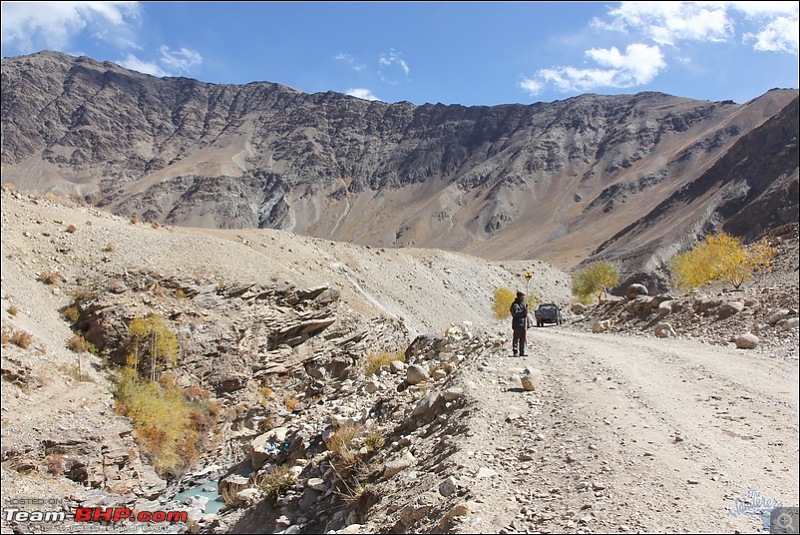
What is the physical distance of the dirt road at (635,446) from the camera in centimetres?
505

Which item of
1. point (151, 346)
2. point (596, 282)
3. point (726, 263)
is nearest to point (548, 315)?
point (726, 263)

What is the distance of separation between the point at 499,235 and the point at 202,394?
133m

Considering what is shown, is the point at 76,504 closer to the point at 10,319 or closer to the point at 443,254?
the point at 10,319

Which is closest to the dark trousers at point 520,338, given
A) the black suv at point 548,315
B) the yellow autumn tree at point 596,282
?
the black suv at point 548,315

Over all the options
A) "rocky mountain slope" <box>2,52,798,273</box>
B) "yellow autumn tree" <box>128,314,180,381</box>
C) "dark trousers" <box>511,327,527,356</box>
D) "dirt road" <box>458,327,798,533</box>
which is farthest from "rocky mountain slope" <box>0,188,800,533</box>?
"rocky mountain slope" <box>2,52,798,273</box>

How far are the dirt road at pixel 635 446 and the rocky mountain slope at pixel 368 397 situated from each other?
0.12ft

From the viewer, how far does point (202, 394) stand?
87.4 feet

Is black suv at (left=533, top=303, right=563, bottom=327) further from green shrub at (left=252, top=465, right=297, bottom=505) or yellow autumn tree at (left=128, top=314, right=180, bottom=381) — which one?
green shrub at (left=252, top=465, right=297, bottom=505)

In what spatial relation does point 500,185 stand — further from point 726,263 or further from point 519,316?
point 519,316

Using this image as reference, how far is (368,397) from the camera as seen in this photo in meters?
12.9

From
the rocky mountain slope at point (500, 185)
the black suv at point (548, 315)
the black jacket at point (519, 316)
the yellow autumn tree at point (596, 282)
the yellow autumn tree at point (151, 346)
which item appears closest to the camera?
the black jacket at point (519, 316)

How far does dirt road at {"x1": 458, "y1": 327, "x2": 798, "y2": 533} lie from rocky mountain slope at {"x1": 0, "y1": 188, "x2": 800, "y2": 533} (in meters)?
0.04

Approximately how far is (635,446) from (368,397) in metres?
7.24

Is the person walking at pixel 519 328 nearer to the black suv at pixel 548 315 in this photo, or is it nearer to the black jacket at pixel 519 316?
the black jacket at pixel 519 316
